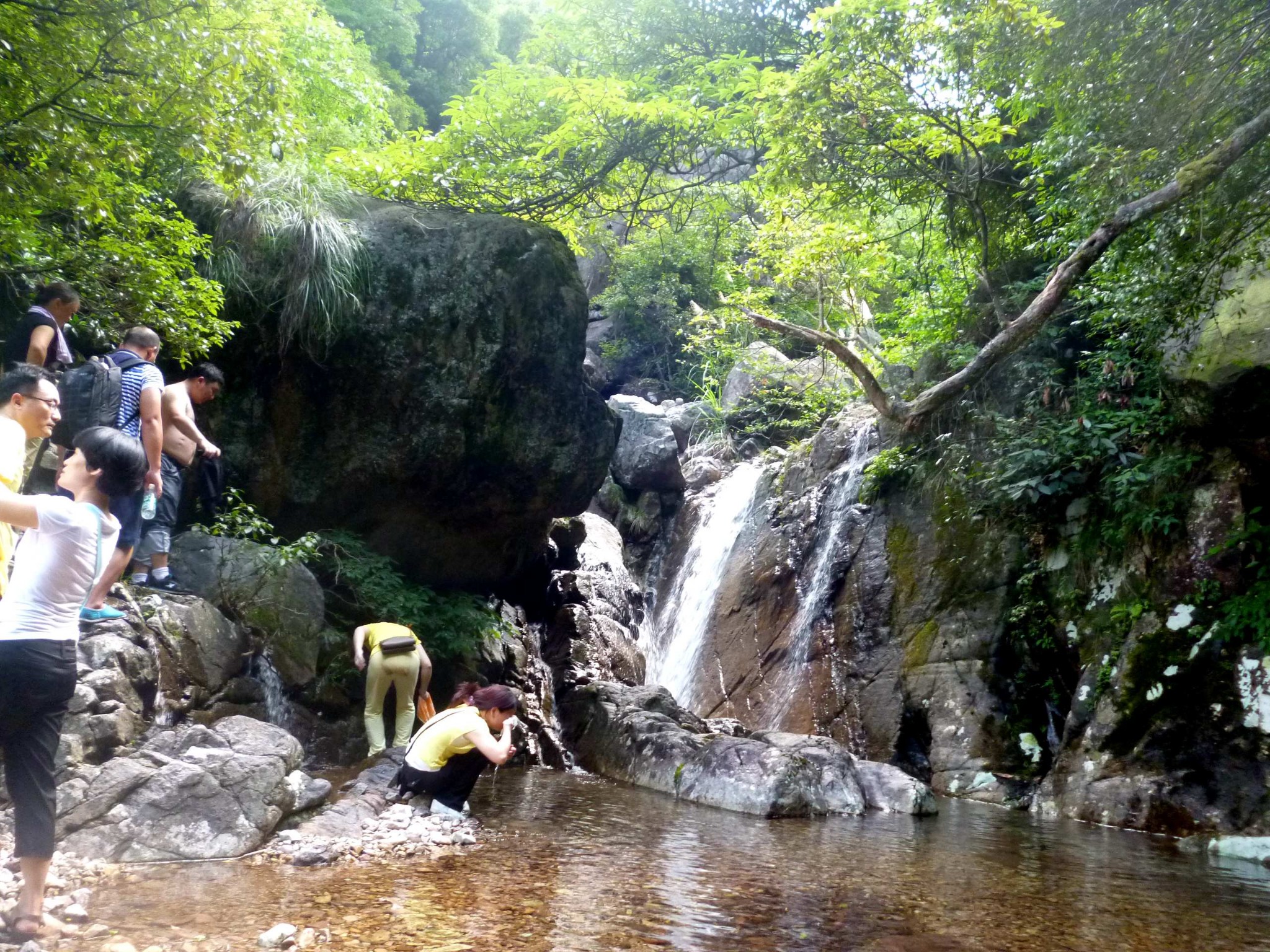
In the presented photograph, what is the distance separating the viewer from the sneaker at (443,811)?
525cm

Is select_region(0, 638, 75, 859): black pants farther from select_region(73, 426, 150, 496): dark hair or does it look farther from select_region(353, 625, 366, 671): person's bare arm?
select_region(353, 625, 366, 671): person's bare arm

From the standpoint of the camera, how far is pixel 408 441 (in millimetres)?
9547

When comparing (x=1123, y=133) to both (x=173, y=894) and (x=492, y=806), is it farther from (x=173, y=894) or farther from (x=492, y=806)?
(x=173, y=894)

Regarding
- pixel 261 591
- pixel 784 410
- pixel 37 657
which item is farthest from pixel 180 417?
pixel 784 410

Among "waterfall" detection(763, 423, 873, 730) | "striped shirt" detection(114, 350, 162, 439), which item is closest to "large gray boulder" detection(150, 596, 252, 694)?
"striped shirt" detection(114, 350, 162, 439)

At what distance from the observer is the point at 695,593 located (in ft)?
45.2

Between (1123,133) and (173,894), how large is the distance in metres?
8.44

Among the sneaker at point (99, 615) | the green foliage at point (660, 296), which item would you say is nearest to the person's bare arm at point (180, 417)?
the sneaker at point (99, 615)

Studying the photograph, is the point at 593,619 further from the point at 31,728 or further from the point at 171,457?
the point at 31,728

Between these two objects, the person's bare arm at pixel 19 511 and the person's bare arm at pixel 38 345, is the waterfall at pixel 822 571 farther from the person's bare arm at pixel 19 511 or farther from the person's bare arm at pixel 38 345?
the person's bare arm at pixel 19 511

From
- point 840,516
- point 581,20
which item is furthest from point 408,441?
point 581,20

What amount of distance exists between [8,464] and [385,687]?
4151 mm

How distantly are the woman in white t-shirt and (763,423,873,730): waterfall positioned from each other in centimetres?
909

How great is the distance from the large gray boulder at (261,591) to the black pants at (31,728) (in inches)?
164
